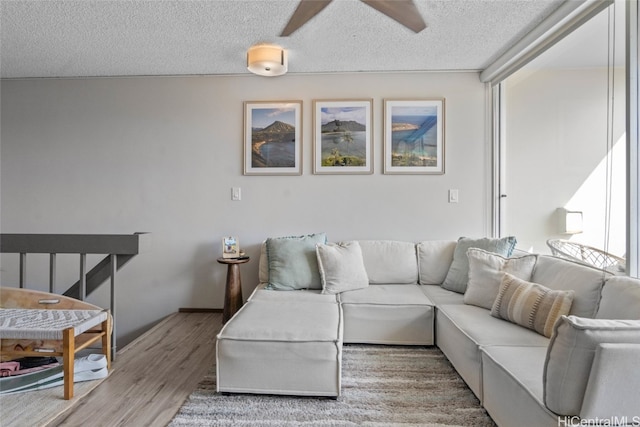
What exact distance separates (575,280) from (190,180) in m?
3.18

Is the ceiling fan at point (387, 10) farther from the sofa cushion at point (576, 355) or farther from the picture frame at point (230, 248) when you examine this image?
the picture frame at point (230, 248)

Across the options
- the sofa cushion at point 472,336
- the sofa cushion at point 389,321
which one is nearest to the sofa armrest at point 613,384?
the sofa cushion at point 472,336

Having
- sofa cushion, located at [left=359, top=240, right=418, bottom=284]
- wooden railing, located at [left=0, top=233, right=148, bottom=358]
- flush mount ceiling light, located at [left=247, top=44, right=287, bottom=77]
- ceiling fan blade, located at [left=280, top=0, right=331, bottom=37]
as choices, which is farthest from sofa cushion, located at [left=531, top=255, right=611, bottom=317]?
wooden railing, located at [left=0, top=233, right=148, bottom=358]

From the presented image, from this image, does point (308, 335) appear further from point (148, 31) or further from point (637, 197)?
point (148, 31)

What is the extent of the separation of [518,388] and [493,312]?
2.64ft

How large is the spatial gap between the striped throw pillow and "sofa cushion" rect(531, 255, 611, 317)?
5 centimetres

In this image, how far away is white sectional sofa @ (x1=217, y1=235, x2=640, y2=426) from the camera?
114 centimetres

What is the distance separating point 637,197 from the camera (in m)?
1.71

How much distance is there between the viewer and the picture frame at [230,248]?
120 inches

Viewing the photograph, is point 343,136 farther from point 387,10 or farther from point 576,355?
point 576,355

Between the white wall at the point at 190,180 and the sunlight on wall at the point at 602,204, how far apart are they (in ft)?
3.20

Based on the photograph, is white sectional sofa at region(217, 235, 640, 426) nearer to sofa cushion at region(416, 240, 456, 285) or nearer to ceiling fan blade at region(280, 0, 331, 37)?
sofa cushion at region(416, 240, 456, 285)

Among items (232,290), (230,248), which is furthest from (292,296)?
(230,248)

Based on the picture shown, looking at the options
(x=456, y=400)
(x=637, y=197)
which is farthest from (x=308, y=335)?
(x=637, y=197)
